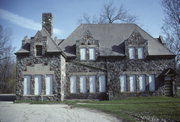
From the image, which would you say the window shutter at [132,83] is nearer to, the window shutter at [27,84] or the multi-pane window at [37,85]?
the multi-pane window at [37,85]

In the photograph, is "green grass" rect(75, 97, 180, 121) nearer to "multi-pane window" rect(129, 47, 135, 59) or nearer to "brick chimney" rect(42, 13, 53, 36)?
"multi-pane window" rect(129, 47, 135, 59)

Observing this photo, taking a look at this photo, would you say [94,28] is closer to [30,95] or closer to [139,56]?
[139,56]

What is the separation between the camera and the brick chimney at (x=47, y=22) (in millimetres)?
25234

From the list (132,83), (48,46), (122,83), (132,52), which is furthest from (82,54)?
(132,83)

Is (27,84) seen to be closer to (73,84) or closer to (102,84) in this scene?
(73,84)

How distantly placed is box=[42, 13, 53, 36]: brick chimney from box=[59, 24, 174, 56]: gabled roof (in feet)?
8.43

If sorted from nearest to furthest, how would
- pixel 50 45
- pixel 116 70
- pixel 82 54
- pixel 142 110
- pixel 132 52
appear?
1. pixel 142 110
2. pixel 50 45
3. pixel 116 70
4. pixel 82 54
5. pixel 132 52

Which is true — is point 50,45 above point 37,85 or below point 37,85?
above

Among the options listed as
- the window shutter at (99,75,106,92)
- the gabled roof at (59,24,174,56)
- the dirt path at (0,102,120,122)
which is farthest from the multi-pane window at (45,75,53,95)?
the dirt path at (0,102,120,122)

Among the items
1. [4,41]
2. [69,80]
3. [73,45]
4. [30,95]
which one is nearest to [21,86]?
[30,95]

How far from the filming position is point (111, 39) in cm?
2678

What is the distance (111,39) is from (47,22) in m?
9.41

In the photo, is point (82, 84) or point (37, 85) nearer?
point (37, 85)

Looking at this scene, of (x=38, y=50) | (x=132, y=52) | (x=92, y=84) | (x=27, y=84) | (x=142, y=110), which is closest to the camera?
(x=142, y=110)
